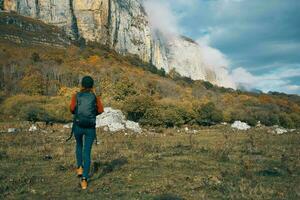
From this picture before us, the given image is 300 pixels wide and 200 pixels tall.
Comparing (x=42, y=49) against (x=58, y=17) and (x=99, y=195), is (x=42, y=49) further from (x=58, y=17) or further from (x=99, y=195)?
(x=99, y=195)

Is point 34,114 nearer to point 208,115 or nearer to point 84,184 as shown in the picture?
point 208,115

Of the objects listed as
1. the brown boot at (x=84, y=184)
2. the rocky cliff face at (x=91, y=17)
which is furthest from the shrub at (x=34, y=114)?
the rocky cliff face at (x=91, y=17)

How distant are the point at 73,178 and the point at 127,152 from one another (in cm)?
611

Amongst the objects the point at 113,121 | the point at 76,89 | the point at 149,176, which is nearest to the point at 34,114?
the point at 113,121

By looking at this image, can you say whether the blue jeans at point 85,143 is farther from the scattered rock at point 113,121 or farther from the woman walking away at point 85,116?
the scattered rock at point 113,121

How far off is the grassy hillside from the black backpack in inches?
1702

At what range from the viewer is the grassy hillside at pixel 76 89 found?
5453 centimetres

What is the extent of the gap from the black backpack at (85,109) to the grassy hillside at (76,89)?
43.2 metres

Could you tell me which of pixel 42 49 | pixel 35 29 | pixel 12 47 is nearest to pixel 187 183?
pixel 12 47

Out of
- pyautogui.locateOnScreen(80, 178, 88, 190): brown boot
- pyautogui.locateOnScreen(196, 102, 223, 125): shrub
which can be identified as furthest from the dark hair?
pyautogui.locateOnScreen(196, 102, 223, 125): shrub

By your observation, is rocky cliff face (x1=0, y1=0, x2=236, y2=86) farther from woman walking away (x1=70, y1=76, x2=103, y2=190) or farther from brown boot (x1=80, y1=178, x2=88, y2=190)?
brown boot (x1=80, y1=178, x2=88, y2=190)

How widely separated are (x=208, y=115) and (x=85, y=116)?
64.1 meters

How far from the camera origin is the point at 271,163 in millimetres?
15562

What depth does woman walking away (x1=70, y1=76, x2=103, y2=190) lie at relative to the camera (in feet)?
33.2
